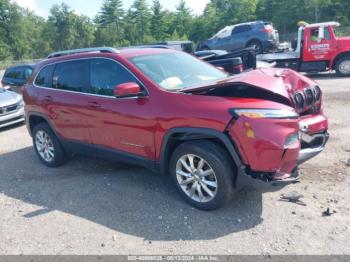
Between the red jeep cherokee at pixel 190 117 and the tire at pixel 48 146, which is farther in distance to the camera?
the tire at pixel 48 146

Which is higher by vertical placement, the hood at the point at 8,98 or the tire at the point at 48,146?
the hood at the point at 8,98

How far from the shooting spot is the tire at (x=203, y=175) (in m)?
3.69

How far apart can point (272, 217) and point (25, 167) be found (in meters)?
4.19

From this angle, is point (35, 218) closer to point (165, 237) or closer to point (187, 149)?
point (165, 237)

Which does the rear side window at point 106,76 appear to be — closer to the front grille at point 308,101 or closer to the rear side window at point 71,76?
the rear side window at point 71,76

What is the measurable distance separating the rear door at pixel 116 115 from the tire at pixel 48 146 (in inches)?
42.5

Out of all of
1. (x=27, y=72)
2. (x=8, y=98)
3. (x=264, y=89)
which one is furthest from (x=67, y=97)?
(x=27, y=72)

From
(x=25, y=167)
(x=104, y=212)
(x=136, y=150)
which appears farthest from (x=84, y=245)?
(x=25, y=167)

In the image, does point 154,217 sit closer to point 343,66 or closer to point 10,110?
point 10,110

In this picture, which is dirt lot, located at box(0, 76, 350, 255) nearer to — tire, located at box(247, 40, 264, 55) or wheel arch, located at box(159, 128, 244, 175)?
wheel arch, located at box(159, 128, 244, 175)

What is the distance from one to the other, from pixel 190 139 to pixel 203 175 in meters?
0.41

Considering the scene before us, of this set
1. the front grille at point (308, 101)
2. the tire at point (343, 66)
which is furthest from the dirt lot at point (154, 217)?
the tire at point (343, 66)

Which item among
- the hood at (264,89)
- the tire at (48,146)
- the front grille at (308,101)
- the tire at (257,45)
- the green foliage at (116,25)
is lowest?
the tire at (48,146)

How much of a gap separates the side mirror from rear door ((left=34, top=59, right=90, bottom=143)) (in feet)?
3.38
